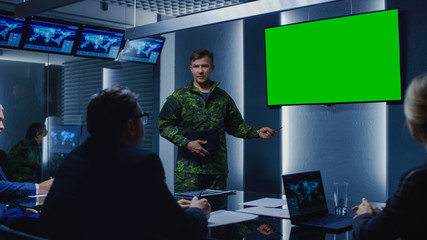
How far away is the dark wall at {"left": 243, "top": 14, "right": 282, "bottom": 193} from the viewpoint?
4.36m

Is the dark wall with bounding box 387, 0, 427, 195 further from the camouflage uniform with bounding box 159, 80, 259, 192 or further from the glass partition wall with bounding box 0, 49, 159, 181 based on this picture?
the glass partition wall with bounding box 0, 49, 159, 181

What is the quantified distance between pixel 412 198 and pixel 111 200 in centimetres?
85

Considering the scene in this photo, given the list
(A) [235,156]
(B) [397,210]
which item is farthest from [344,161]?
(B) [397,210]

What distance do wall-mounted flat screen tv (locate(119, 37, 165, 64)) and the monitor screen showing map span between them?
105 millimetres

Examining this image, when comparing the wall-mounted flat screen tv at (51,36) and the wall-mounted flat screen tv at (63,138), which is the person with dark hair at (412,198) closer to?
the wall-mounted flat screen tv at (51,36)

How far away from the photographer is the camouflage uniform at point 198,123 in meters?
3.16

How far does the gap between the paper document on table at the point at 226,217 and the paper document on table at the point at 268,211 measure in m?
0.07

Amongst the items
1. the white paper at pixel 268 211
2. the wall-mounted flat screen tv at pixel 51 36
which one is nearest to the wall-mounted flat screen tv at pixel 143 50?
the wall-mounted flat screen tv at pixel 51 36

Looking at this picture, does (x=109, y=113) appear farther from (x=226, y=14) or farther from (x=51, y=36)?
(x=51, y=36)

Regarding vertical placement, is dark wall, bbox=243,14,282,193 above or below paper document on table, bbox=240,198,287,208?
above

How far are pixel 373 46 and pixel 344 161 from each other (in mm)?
1034

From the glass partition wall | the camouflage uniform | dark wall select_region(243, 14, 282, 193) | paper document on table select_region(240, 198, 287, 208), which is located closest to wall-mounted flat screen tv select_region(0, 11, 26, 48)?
the glass partition wall

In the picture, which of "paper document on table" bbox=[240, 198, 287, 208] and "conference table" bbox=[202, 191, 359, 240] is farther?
"paper document on table" bbox=[240, 198, 287, 208]

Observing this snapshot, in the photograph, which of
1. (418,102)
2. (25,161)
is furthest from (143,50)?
(418,102)
